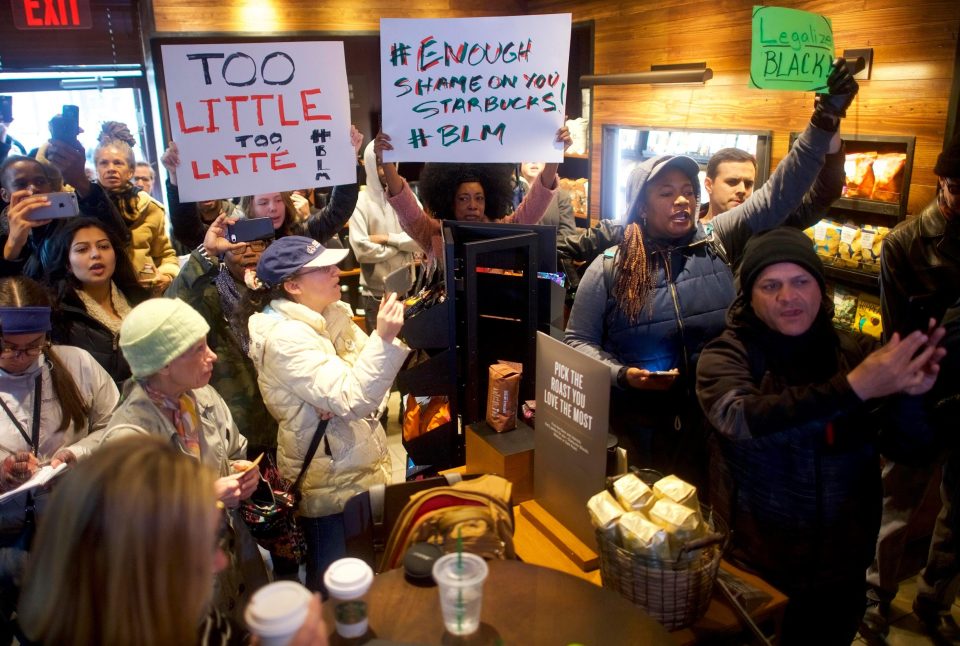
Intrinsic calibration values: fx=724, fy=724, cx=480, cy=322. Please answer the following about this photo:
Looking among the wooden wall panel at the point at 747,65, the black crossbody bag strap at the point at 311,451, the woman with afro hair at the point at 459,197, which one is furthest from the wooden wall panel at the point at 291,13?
the black crossbody bag strap at the point at 311,451

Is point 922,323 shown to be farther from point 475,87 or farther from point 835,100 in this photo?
point 475,87

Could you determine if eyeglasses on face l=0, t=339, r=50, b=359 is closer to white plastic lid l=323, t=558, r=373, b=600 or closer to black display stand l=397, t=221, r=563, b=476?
black display stand l=397, t=221, r=563, b=476

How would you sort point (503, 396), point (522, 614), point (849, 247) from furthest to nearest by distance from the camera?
point (849, 247), point (503, 396), point (522, 614)

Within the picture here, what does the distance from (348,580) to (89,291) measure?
2.24m

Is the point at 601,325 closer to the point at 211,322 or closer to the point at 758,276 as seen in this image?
the point at 758,276

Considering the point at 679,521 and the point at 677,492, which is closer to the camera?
the point at 679,521

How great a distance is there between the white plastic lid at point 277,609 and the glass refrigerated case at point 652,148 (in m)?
3.27

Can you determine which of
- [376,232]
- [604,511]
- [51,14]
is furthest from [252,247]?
[51,14]

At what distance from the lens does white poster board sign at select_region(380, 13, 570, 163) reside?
2637 millimetres

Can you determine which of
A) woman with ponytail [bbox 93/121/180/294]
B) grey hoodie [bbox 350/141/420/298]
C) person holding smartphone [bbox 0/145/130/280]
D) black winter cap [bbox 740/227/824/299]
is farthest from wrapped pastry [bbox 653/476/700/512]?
grey hoodie [bbox 350/141/420/298]

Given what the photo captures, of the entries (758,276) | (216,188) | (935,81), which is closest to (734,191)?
(935,81)

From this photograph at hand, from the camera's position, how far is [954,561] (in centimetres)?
277

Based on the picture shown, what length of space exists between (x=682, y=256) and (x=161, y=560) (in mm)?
1899

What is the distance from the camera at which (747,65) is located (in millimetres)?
4238
